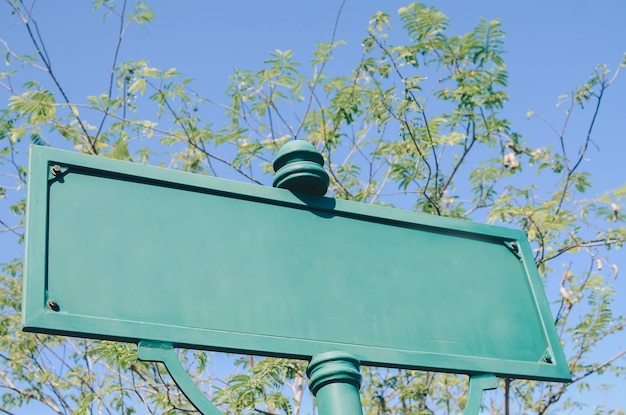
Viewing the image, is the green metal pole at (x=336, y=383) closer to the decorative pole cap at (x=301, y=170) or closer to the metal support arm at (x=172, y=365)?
the metal support arm at (x=172, y=365)

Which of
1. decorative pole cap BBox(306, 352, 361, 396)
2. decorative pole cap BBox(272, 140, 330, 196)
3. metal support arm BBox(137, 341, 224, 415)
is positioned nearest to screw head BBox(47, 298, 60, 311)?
metal support arm BBox(137, 341, 224, 415)

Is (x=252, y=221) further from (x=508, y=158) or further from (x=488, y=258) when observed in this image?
(x=508, y=158)

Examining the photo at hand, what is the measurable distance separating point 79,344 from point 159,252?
4.96 meters

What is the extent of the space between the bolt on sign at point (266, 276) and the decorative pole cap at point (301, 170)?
0.05 feet

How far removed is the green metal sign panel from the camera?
1.11 metres

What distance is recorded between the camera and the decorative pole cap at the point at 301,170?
1.41m

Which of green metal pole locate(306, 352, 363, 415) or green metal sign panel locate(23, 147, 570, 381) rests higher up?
green metal sign panel locate(23, 147, 570, 381)

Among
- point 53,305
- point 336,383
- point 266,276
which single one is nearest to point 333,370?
point 336,383

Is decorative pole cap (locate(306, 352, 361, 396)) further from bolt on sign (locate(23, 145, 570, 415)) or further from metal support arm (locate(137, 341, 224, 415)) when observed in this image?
metal support arm (locate(137, 341, 224, 415))

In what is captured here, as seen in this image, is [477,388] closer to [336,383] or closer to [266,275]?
[336,383]

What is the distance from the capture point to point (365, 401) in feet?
17.5

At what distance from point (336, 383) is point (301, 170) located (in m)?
0.47

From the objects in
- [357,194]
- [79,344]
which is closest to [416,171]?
[357,194]

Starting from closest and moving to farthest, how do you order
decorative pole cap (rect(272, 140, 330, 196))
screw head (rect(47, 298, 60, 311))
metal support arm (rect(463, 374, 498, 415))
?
1. screw head (rect(47, 298, 60, 311))
2. metal support arm (rect(463, 374, 498, 415))
3. decorative pole cap (rect(272, 140, 330, 196))
